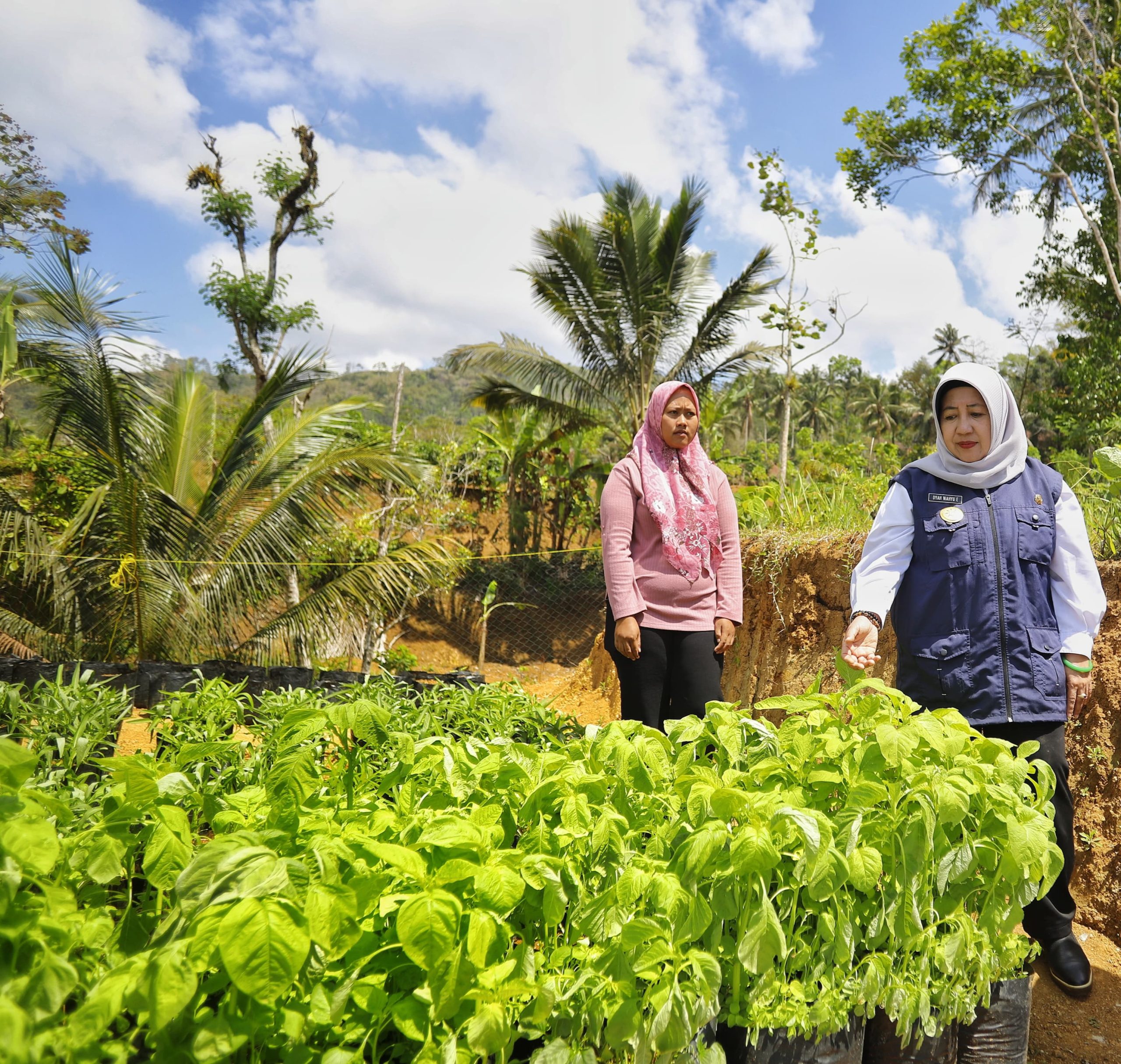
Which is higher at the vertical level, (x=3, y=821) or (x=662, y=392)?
(x=662, y=392)

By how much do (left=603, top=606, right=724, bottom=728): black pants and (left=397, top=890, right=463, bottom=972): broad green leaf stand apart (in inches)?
73.8

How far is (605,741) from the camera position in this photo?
1.35 metres

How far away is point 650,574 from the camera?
278 cm

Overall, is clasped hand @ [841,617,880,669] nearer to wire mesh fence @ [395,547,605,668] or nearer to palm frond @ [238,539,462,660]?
palm frond @ [238,539,462,660]

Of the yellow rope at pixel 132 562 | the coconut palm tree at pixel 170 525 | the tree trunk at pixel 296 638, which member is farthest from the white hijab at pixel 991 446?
the tree trunk at pixel 296 638

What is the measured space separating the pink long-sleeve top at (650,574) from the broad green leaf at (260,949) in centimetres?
197

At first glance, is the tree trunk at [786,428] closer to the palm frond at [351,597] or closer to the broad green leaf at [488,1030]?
the palm frond at [351,597]

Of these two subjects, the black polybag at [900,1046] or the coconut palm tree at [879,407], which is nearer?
the black polybag at [900,1046]

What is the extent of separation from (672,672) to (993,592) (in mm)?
1051

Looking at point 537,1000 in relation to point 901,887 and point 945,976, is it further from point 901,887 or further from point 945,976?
point 945,976

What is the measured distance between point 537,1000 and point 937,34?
39.5 ft

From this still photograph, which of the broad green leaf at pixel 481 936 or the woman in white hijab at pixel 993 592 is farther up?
the woman in white hijab at pixel 993 592

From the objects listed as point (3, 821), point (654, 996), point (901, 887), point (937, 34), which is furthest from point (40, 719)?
point (937, 34)

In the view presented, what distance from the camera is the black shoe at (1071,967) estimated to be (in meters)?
2.17
